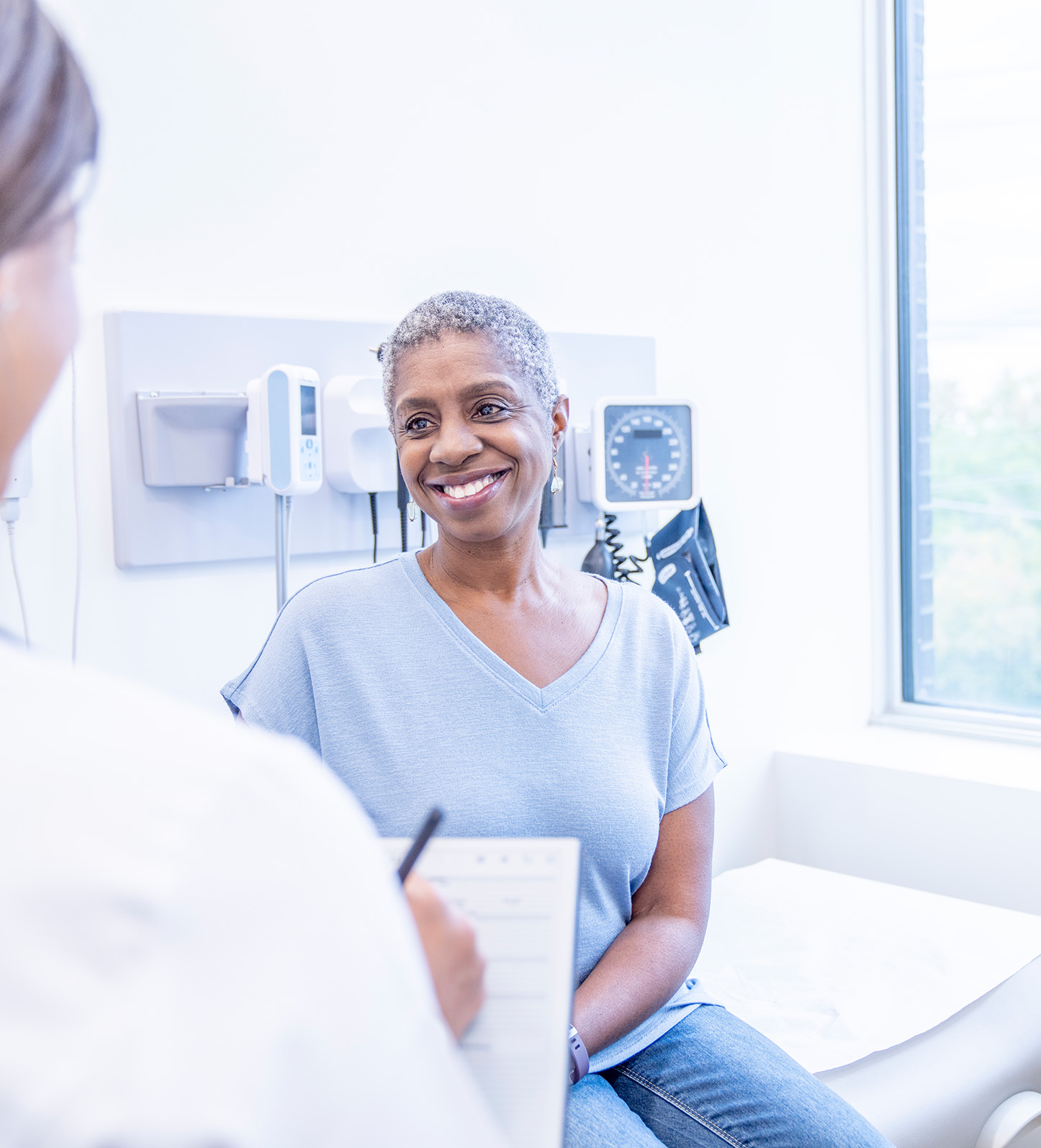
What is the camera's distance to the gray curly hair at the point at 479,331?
1190 mm

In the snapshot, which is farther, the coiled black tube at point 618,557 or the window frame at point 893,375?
the window frame at point 893,375

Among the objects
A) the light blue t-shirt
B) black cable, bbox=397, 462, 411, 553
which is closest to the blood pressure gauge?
black cable, bbox=397, 462, 411, 553

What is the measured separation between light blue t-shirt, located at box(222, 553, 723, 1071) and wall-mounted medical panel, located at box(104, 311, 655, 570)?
12.8 inches

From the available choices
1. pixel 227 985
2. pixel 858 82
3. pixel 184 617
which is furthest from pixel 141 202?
pixel 858 82

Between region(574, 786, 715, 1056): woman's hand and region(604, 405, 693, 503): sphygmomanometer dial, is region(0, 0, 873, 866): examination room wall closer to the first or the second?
region(604, 405, 693, 503): sphygmomanometer dial

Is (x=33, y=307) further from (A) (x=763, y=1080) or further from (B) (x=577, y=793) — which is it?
(A) (x=763, y=1080)

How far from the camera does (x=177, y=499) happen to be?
1.41 meters

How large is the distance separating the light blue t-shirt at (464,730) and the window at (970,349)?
1280mm

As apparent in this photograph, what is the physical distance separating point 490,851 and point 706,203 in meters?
1.66

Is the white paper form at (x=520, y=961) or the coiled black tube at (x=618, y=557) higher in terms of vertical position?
the coiled black tube at (x=618, y=557)

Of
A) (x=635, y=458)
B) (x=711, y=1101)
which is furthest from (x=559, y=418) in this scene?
(x=711, y=1101)

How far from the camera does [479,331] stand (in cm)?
119

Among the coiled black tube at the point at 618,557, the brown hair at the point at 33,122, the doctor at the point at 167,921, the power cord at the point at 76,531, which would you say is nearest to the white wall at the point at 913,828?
the coiled black tube at the point at 618,557

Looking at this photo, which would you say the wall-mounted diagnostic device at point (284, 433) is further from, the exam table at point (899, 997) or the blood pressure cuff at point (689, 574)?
the exam table at point (899, 997)
